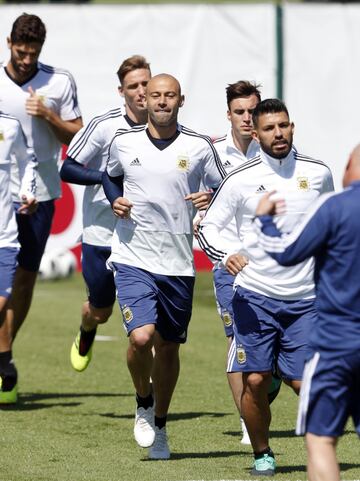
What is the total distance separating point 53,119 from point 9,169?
3.27 feet

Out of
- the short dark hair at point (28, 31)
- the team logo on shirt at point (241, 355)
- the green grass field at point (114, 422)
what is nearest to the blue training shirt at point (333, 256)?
the team logo on shirt at point (241, 355)

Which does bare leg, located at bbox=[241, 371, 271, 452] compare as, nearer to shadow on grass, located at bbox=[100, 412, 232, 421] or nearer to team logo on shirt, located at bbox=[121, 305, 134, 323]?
team logo on shirt, located at bbox=[121, 305, 134, 323]

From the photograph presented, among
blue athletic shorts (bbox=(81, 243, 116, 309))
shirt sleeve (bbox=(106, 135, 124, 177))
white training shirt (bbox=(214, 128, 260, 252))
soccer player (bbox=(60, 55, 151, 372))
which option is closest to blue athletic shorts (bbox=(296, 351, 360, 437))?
shirt sleeve (bbox=(106, 135, 124, 177))

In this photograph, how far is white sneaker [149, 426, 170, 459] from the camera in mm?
8734

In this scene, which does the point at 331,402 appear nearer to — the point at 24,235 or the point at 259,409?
the point at 259,409

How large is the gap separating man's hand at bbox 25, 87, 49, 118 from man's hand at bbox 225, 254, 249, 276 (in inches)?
146

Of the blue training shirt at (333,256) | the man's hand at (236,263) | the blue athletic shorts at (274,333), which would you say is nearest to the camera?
the blue training shirt at (333,256)

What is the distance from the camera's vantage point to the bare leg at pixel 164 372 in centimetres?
892

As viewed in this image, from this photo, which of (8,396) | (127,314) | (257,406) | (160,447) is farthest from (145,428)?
(8,396)

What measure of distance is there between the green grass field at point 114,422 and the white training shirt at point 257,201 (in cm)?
110

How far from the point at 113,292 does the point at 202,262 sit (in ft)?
23.6

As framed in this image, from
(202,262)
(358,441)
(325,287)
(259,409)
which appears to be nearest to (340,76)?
(202,262)

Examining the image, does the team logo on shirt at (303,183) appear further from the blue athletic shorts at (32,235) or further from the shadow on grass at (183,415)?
the blue athletic shorts at (32,235)

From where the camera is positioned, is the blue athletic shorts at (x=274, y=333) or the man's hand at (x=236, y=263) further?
the blue athletic shorts at (x=274, y=333)
